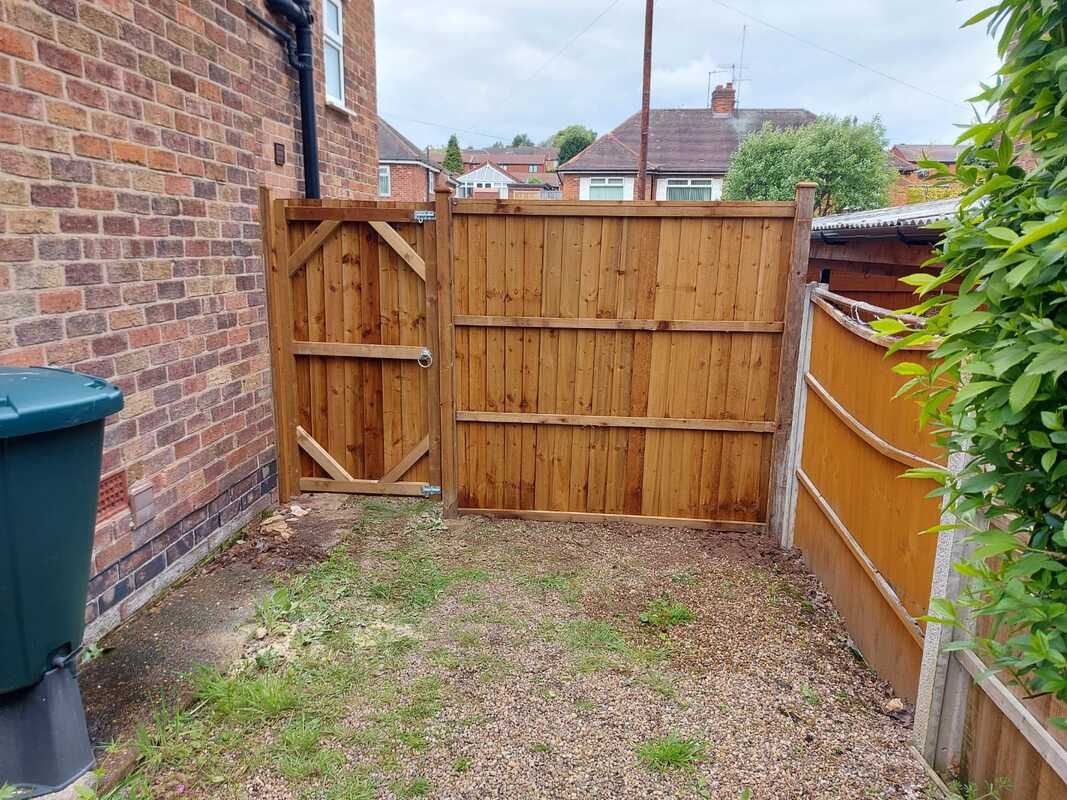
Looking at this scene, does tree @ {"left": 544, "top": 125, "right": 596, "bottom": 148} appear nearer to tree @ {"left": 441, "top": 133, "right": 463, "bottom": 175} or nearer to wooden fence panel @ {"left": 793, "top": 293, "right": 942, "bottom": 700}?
tree @ {"left": 441, "top": 133, "right": 463, "bottom": 175}

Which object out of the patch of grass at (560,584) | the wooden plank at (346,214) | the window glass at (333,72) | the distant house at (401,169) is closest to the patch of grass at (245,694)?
the patch of grass at (560,584)

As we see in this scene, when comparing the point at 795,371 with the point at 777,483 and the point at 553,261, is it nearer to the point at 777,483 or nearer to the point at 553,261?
the point at 777,483

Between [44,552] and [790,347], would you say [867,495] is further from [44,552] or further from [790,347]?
[44,552]

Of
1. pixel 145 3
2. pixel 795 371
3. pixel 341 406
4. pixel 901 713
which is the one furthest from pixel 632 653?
pixel 145 3

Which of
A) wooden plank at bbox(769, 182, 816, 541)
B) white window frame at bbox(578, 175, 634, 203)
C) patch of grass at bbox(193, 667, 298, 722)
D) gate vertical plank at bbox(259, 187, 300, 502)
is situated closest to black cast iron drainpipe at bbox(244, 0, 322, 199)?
gate vertical plank at bbox(259, 187, 300, 502)

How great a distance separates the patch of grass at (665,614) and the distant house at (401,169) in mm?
23631

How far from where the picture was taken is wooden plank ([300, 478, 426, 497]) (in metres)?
Answer: 4.99

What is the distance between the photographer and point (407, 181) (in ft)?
85.4

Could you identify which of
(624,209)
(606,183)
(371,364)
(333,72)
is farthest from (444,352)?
(606,183)

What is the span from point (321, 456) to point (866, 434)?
3626mm

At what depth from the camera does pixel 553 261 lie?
176 inches

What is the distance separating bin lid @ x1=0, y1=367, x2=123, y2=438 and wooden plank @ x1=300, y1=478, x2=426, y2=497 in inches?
111

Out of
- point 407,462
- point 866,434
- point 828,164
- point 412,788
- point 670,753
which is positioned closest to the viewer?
point 412,788

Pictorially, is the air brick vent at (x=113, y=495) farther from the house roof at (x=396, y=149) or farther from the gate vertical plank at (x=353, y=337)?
the house roof at (x=396, y=149)
